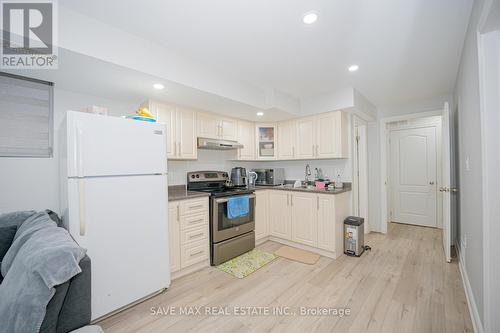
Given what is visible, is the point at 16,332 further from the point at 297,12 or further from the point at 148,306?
the point at 297,12

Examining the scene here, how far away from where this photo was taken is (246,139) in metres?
3.81

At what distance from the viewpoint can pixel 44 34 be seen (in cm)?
147

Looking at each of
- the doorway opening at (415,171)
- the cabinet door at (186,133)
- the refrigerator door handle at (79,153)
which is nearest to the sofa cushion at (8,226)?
the refrigerator door handle at (79,153)

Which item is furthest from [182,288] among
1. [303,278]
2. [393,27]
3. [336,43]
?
[393,27]

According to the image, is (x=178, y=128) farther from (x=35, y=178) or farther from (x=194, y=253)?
(x=194, y=253)

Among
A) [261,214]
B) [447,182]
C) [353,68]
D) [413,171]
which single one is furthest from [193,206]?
[413,171]

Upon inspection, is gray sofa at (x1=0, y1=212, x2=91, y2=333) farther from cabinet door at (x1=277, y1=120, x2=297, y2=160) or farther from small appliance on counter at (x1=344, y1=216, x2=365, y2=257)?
cabinet door at (x1=277, y1=120, x2=297, y2=160)

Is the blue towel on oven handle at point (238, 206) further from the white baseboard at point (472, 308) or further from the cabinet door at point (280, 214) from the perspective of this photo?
the white baseboard at point (472, 308)

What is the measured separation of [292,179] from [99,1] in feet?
11.6

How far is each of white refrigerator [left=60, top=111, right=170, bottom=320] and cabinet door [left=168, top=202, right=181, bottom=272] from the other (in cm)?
19

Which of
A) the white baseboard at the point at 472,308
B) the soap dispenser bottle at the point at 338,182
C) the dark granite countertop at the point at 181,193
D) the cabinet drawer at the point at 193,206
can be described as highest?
the soap dispenser bottle at the point at 338,182

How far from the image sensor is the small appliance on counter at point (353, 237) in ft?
9.77

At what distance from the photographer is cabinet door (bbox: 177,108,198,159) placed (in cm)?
283

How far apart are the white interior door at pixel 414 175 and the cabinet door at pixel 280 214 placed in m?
3.02
